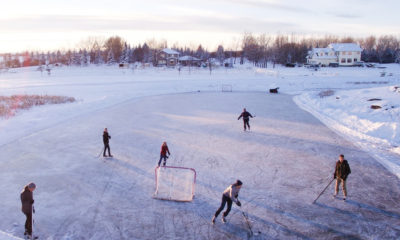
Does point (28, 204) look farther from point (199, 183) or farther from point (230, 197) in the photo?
point (199, 183)

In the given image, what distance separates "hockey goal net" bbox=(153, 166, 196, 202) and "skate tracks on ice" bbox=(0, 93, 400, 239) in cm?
28

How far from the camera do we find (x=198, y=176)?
11547mm

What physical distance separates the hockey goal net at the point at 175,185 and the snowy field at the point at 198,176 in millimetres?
333

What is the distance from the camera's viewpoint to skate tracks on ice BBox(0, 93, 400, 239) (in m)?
7.96

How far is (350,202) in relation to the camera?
944 centimetres

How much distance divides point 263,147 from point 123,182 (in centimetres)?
751

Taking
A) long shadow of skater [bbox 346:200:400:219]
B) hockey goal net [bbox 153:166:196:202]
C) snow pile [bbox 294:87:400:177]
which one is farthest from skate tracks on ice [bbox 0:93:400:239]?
snow pile [bbox 294:87:400:177]

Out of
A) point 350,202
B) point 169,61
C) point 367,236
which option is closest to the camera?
point 367,236

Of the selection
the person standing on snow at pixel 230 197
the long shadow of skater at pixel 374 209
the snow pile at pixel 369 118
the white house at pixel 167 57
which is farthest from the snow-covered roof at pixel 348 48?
the person standing on snow at pixel 230 197

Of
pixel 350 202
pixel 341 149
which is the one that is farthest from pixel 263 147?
pixel 350 202

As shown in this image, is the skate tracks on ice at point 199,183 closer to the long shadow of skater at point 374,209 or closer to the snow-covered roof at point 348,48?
the long shadow of skater at point 374,209

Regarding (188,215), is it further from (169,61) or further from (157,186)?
(169,61)

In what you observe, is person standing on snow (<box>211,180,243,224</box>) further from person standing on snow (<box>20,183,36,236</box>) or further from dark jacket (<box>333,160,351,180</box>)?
person standing on snow (<box>20,183,36,236</box>)

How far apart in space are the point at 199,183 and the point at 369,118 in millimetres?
15703
